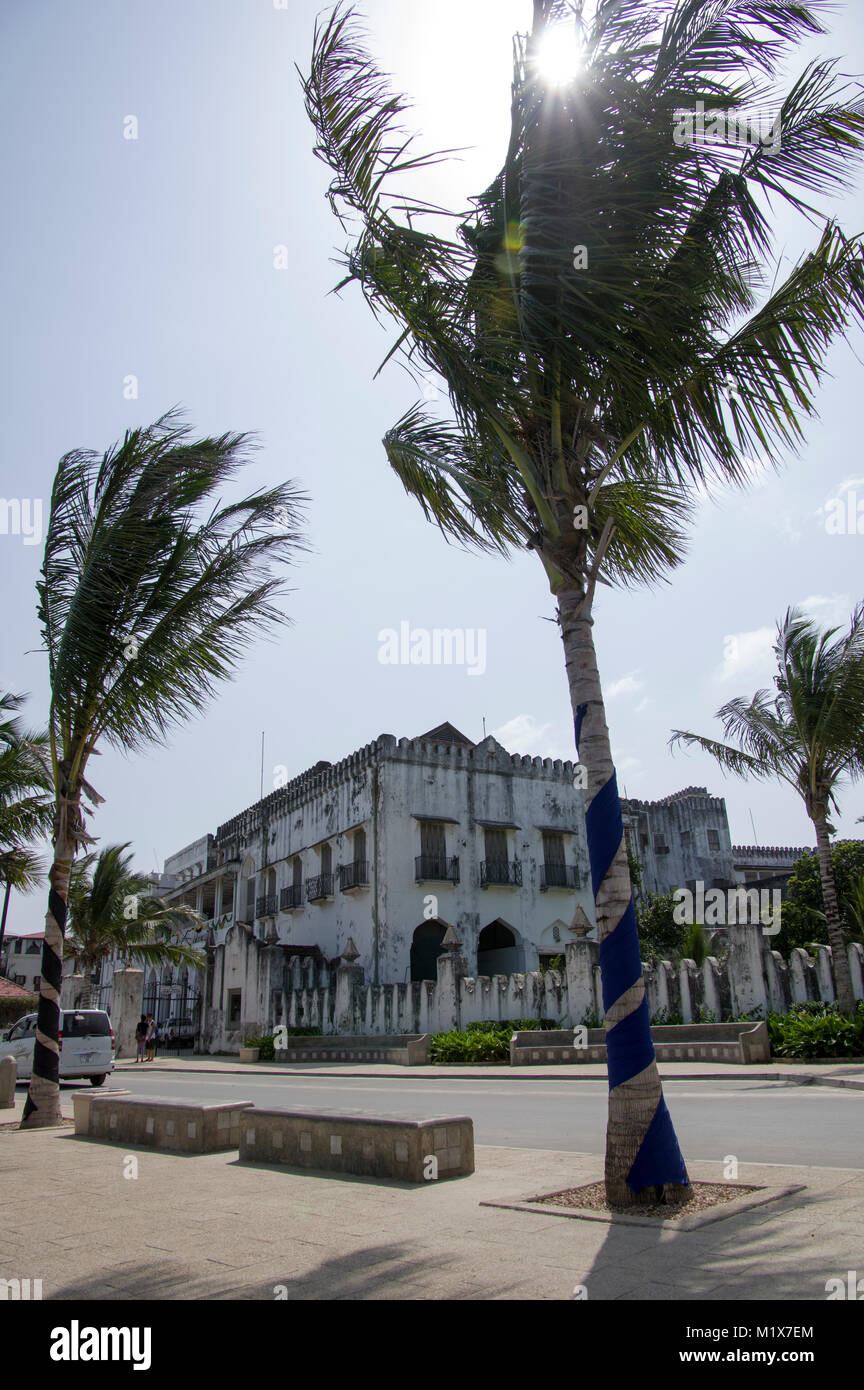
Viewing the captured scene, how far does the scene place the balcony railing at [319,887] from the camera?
3341 centimetres

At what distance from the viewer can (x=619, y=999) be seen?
5840mm

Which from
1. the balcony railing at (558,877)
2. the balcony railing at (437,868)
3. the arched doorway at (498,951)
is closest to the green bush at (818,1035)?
the balcony railing at (437,868)

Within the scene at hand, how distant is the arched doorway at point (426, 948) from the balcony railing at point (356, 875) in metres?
2.45

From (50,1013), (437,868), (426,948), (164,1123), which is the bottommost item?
(164,1123)

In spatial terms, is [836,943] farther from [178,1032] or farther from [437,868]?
[178,1032]

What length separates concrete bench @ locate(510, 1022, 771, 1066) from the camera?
1546 cm

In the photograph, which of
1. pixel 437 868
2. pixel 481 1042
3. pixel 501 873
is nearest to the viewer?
pixel 481 1042

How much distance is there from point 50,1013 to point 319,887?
880 inches

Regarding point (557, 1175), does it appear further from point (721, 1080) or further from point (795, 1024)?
point (795, 1024)

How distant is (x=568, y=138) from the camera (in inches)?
263

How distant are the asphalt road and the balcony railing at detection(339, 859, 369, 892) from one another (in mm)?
11806

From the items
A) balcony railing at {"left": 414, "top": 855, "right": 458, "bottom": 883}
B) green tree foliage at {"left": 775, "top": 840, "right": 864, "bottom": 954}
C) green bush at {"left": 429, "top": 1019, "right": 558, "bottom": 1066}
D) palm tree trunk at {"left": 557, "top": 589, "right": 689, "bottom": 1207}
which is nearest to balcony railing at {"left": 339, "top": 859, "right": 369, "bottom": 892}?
balcony railing at {"left": 414, "top": 855, "right": 458, "bottom": 883}

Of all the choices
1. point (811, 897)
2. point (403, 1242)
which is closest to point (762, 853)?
point (811, 897)
